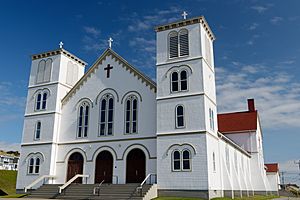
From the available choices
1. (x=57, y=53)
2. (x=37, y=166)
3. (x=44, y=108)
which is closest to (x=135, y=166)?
(x=37, y=166)

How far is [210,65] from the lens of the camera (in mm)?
30406

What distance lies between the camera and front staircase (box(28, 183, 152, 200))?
961 inches

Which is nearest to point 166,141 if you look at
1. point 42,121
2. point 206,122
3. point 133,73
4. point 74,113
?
point 206,122

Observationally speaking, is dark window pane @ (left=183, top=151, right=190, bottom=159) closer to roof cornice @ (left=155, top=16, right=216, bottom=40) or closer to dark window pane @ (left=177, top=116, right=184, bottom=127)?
dark window pane @ (left=177, top=116, right=184, bottom=127)

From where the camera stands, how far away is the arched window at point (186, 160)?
2554cm

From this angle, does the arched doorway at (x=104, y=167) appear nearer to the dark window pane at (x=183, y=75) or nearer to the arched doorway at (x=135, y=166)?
the arched doorway at (x=135, y=166)

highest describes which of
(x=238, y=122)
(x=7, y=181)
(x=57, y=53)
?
(x=57, y=53)

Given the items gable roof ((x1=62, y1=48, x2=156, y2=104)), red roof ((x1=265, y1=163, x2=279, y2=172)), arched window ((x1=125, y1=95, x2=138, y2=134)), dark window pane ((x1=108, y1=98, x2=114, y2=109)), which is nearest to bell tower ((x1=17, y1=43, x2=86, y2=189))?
gable roof ((x1=62, y1=48, x2=156, y2=104))

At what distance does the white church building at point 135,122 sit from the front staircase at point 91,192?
2.36m

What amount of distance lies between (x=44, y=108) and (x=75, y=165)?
730 centimetres

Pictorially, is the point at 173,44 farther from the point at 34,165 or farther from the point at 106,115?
the point at 34,165

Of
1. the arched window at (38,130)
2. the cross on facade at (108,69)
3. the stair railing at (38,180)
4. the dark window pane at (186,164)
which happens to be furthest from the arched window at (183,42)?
the stair railing at (38,180)

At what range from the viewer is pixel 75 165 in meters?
31.3

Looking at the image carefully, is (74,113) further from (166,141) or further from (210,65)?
(210,65)
